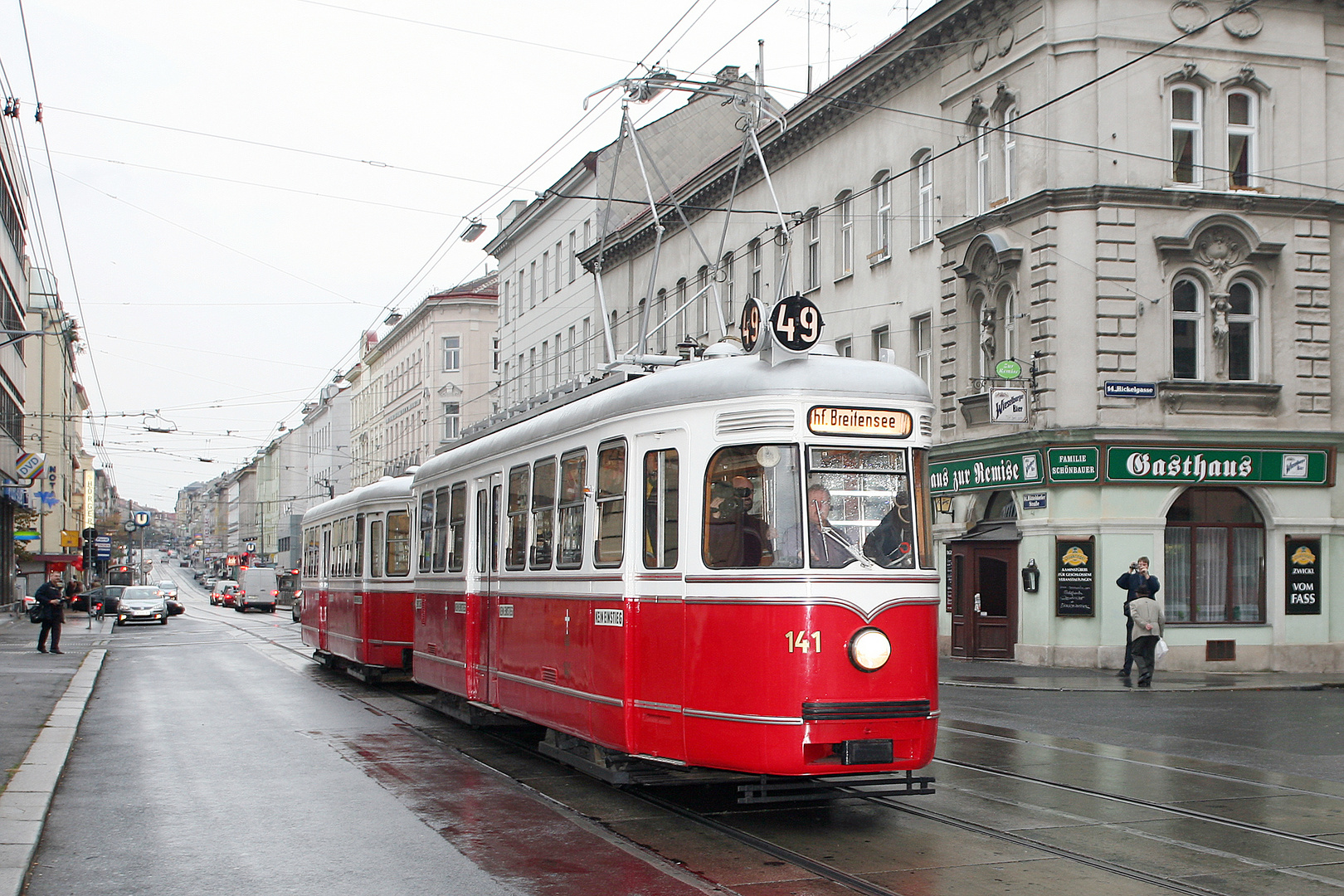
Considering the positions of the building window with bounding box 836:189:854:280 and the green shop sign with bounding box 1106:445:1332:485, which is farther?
the building window with bounding box 836:189:854:280

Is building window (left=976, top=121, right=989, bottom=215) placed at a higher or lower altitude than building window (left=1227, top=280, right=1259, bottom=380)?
higher

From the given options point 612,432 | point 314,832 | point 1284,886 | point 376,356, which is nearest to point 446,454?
point 612,432

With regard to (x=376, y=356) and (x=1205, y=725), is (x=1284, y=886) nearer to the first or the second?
(x=1205, y=725)

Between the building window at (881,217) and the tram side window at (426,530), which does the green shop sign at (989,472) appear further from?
the tram side window at (426,530)

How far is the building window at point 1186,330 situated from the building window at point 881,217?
7.08 meters

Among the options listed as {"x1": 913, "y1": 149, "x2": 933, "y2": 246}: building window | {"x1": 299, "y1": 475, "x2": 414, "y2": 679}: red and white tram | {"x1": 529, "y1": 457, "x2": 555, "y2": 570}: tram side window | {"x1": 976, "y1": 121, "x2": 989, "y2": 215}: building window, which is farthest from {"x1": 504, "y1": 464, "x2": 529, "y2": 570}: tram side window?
{"x1": 913, "y1": 149, "x2": 933, "y2": 246}: building window

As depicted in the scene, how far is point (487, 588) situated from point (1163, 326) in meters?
15.8

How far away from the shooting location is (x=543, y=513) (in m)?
11.6

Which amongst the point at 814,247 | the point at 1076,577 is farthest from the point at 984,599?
the point at 814,247

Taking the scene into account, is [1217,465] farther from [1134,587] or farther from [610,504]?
[610,504]

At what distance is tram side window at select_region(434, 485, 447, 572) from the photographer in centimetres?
1501

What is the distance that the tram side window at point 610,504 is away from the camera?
389 inches

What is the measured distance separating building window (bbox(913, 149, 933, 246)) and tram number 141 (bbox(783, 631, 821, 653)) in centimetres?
2128

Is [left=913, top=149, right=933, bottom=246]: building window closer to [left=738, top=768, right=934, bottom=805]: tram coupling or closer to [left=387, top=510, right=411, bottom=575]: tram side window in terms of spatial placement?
[left=387, top=510, right=411, bottom=575]: tram side window
